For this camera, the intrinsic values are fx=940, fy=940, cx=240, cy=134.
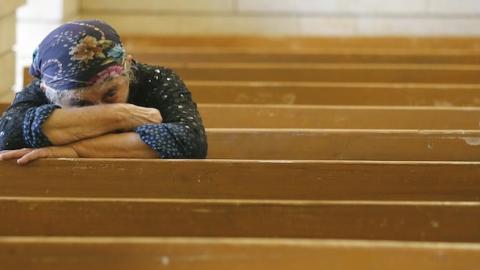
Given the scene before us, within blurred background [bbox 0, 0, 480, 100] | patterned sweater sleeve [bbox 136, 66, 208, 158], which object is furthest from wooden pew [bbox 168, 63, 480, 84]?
patterned sweater sleeve [bbox 136, 66, 208, 158]

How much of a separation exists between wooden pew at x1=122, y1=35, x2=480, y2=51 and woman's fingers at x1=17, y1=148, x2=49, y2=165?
331cm

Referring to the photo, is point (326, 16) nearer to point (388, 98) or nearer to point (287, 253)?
point (388, 98)

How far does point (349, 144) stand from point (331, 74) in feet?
5.25

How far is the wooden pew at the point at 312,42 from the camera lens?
5695 millimetres

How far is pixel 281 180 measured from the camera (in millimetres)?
2266

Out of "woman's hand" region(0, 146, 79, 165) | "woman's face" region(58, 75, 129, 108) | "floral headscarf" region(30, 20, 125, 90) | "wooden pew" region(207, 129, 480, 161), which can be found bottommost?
"wooden pew" region(207, 129, 480, 161)

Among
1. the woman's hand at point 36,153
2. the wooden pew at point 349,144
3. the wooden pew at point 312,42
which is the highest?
the woman's hand at point 36,153

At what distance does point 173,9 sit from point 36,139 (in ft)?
11.8

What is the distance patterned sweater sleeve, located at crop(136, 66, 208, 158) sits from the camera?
8.07ft

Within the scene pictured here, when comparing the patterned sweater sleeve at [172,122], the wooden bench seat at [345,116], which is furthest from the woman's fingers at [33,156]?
the wooden bench seat at [345,116]

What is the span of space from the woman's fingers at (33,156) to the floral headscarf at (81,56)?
6.7 inches

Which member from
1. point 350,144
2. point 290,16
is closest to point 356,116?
point 350,144

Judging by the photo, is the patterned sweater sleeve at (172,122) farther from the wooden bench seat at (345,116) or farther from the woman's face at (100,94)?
the wooden bench seat at (345,116)

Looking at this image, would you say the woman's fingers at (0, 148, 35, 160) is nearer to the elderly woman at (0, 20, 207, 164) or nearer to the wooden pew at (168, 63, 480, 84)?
the elderly woman at (0, 20, 207, 164)
